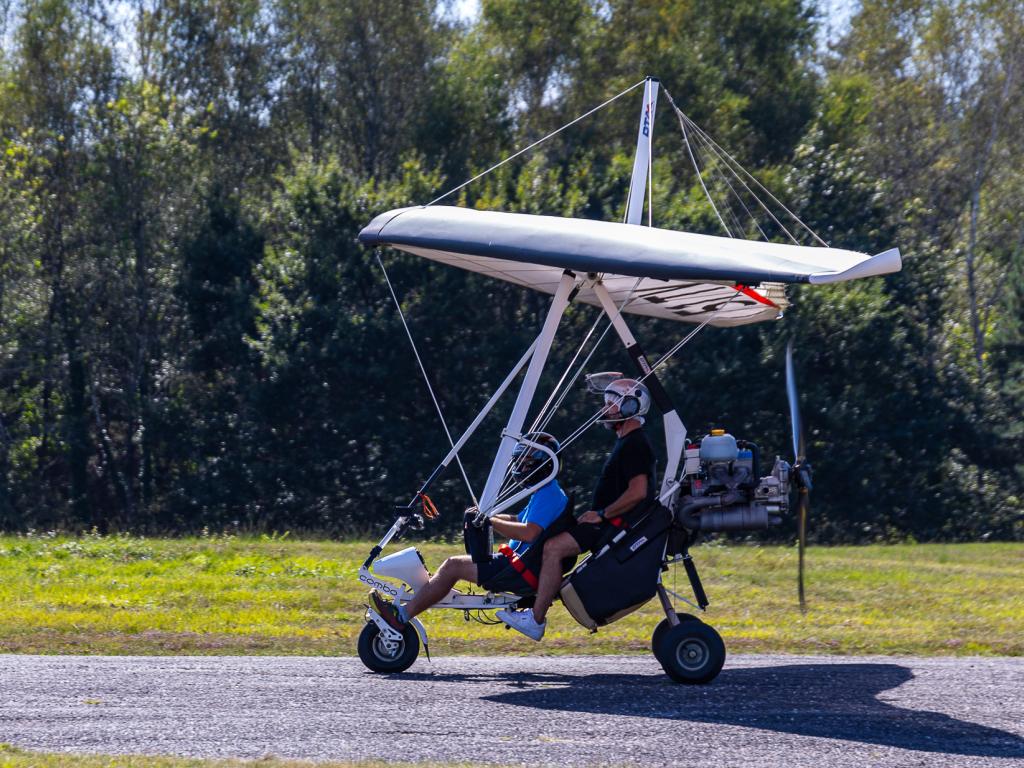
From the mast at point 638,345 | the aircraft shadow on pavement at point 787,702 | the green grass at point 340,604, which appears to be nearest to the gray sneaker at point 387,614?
the aircraft shadow on pavement at point 787,702

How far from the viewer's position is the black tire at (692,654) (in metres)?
10.0

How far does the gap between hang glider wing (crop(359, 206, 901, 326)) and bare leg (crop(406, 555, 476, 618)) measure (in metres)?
2.33

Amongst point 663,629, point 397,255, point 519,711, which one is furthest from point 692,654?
point 397,255

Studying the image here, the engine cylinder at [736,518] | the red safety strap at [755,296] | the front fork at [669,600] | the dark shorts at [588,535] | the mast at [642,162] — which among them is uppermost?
the mast at [642,162]

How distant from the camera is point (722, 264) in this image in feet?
31.0

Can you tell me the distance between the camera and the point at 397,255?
30.6 m

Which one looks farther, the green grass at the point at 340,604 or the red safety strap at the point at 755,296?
the green grass at the point at 340,604

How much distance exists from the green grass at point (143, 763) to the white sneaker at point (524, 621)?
2.88 meters

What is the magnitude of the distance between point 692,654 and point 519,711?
1759mm

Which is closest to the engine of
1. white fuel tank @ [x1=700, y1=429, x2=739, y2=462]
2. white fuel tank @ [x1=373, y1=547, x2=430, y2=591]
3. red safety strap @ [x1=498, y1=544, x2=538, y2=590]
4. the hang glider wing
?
white fuel tank @ [x1=700, y1=429, x2=739, y2=462]

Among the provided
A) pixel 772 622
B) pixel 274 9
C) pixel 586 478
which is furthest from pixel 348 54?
pixel 772 622

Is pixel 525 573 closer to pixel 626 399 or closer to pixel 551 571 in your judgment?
pixel 551 571

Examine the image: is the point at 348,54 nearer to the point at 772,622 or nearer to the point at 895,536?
the point at 895,536

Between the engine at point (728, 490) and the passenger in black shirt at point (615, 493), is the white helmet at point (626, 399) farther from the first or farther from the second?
the engine at point (728, 490)
